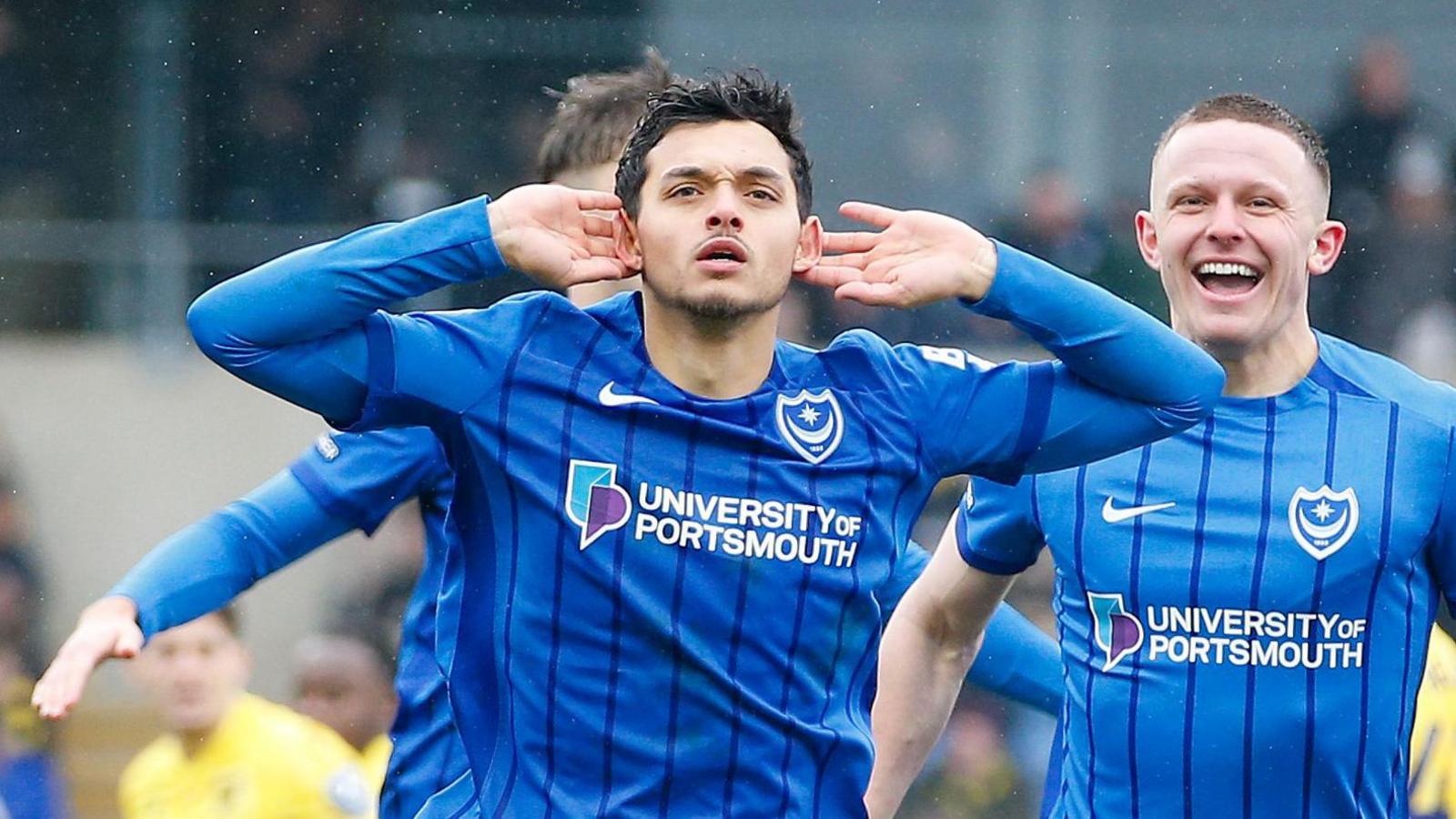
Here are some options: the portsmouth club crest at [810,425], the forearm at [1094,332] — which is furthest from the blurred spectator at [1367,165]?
the portsmouth club crest at [810,425]

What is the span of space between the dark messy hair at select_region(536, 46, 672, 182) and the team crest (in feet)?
3.75

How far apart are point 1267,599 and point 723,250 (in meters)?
1.14

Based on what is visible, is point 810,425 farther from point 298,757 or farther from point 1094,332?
point 298,757

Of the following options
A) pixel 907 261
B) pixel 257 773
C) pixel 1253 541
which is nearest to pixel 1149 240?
pixel 1253 541

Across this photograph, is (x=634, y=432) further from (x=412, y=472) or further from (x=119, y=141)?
(x=119, y=141)

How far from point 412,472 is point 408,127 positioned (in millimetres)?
6759

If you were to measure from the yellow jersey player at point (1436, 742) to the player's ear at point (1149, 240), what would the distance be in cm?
203

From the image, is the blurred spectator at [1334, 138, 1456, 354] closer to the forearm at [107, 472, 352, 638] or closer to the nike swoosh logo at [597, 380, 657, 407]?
the forearm at [107, 472, 352, 638]

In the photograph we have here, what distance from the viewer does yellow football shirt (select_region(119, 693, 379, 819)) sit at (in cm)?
646

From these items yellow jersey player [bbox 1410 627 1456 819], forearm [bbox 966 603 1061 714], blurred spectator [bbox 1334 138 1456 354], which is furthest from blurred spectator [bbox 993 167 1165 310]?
forearm [bbox 966 603 1061 714]

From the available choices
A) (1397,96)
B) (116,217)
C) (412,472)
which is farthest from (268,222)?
(412,472)

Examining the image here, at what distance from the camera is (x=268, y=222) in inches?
413

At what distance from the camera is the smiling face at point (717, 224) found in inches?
138

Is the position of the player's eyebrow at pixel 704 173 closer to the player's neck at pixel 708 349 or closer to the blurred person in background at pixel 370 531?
the player's neck at pixel 708 349
